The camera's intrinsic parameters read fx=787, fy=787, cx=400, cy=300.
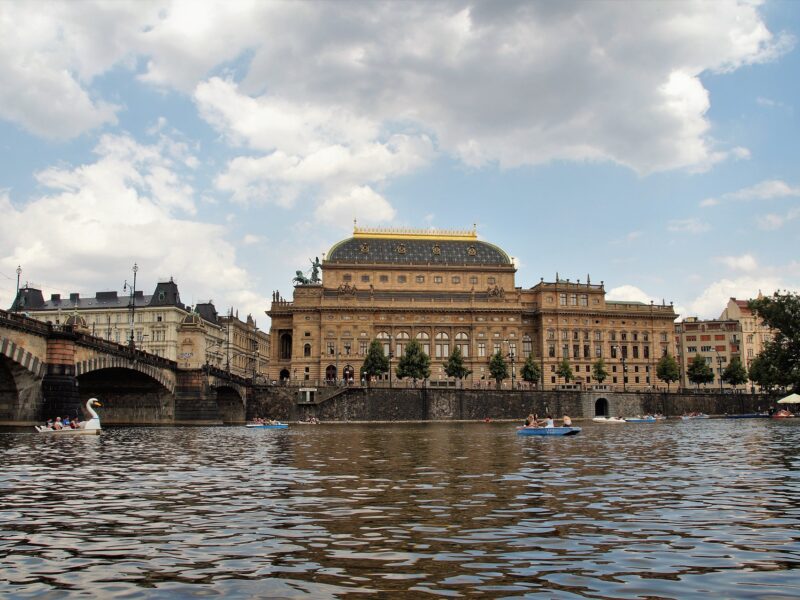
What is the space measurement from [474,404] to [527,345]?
34.7 metres

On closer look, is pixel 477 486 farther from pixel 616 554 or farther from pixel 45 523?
pixel 45 523

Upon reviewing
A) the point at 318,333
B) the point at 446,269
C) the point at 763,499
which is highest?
the point at 446,269

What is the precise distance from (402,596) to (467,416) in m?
112

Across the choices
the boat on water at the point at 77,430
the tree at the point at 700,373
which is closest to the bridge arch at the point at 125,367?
the boat on water at the point at 77,430

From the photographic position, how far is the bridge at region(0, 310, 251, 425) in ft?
190

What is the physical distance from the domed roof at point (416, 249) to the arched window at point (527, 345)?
1534 cm

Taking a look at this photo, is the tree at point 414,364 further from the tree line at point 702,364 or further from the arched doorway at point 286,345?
the arched doorway at point 286,345

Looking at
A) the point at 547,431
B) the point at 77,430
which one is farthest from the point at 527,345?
the point at 77,430

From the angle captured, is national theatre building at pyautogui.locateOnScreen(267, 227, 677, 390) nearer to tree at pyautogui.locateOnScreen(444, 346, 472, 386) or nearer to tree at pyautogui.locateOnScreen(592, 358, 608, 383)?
tree at pyautogui.locateOnScreen(592, 358, 608, 383)

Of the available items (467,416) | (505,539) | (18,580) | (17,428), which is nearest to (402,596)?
(505,539)

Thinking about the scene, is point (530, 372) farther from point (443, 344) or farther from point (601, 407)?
point (443, 344)

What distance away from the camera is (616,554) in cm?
1338

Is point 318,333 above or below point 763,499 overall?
above

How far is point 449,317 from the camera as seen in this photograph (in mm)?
148875
